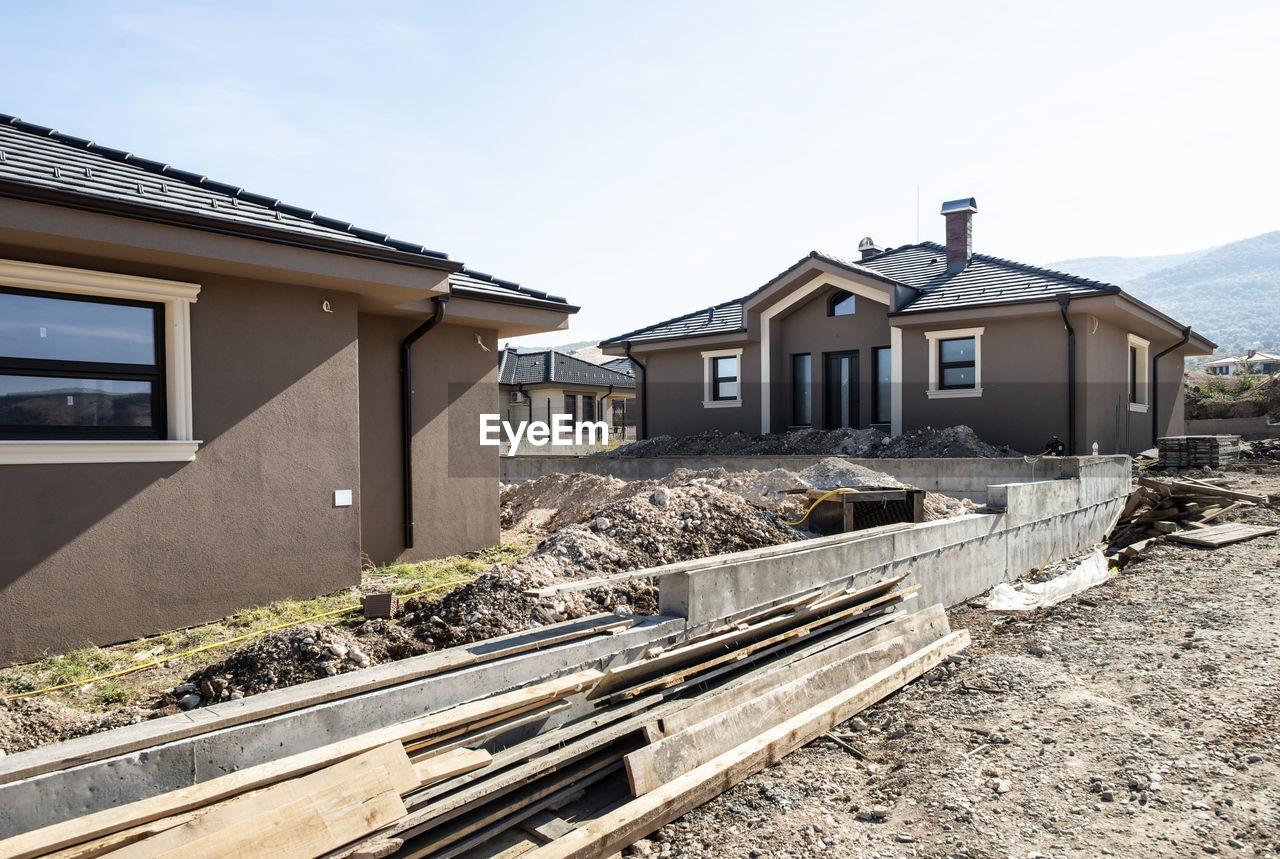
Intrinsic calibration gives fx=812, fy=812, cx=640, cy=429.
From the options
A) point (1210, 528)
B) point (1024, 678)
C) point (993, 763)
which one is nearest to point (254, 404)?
point (993, 763)

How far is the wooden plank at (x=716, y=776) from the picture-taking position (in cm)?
357

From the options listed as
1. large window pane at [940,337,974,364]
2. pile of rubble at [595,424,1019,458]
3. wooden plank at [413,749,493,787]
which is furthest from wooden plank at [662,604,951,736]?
large window pane at [940,337,974,364]

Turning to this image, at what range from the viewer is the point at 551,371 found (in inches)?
1319

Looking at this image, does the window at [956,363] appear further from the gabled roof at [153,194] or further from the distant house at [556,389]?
the distant house at [556,389]

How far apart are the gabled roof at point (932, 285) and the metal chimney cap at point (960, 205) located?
1116 mm

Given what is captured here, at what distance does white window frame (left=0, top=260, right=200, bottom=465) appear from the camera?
5.55 meters

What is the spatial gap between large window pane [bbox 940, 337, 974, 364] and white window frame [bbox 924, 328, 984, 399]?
0.10 meters

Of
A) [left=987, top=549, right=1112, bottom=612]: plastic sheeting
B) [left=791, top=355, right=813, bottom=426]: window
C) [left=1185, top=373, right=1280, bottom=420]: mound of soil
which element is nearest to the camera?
[left=987, top=549, right=1112, bottom=612]: plastic sheeting

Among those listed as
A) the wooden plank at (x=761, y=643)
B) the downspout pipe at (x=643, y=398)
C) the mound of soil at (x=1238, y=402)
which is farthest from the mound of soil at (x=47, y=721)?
the mound of soil at (x=1238, y=402)

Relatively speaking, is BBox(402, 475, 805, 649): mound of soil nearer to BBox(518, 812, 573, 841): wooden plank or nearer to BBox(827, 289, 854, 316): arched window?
BBox(518, 812, 573, 841): wooden plank

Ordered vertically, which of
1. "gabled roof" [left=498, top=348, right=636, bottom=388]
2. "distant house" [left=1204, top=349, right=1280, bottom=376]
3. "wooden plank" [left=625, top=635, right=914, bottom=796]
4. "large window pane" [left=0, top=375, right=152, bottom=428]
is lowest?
"wooden plank" [left=625, top=635, right=914, bottom=796]

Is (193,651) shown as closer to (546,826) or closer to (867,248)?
(546,826)

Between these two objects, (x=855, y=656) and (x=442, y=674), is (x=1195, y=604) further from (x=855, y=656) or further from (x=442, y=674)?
(x=442, y=674)

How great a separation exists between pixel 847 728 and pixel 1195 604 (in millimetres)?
5113
